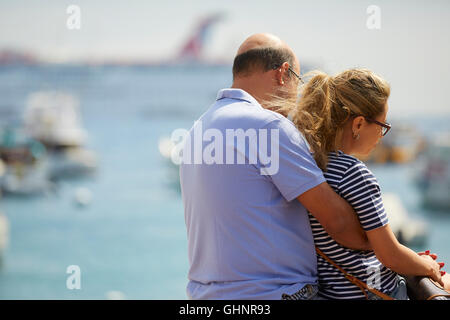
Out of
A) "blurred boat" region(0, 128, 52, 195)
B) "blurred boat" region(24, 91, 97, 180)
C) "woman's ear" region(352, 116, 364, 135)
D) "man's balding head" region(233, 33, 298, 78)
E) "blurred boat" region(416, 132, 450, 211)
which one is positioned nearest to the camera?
"woman's ear" region(352, 116, 364, 135)

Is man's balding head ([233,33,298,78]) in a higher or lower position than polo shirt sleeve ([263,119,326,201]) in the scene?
higher

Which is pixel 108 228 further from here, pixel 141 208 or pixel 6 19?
pixel 6 19

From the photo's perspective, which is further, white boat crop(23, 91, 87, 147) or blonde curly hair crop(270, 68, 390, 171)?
white boat crop(23, 91, 87, 147)

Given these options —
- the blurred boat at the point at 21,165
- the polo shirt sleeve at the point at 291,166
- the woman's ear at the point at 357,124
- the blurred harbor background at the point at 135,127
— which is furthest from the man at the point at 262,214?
the blurred boat at the point at 21,165

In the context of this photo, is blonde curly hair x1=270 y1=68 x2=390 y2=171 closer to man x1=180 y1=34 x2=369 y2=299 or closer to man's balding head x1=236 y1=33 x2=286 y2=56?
man x1=180 y1=34 x2=369 y2=299

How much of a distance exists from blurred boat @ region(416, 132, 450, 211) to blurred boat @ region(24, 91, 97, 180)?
1271 cm

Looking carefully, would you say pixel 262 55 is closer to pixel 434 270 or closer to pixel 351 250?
pixel 351 250

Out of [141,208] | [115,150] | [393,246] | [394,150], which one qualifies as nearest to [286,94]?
[393,246]

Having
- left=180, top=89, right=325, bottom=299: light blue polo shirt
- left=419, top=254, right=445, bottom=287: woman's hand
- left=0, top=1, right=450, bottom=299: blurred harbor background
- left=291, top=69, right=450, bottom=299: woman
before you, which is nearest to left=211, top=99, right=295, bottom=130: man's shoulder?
left=180, top=89, right=325, bottom=299: light blue polo shirt

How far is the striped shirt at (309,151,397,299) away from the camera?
1513 millimetres

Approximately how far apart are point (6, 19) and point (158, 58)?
8.16 m

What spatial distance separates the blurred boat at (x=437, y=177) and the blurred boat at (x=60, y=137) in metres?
12.7

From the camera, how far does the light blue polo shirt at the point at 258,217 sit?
151cm

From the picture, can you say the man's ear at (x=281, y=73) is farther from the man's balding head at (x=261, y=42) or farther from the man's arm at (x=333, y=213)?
the man's arm at (x=333, y=213)
